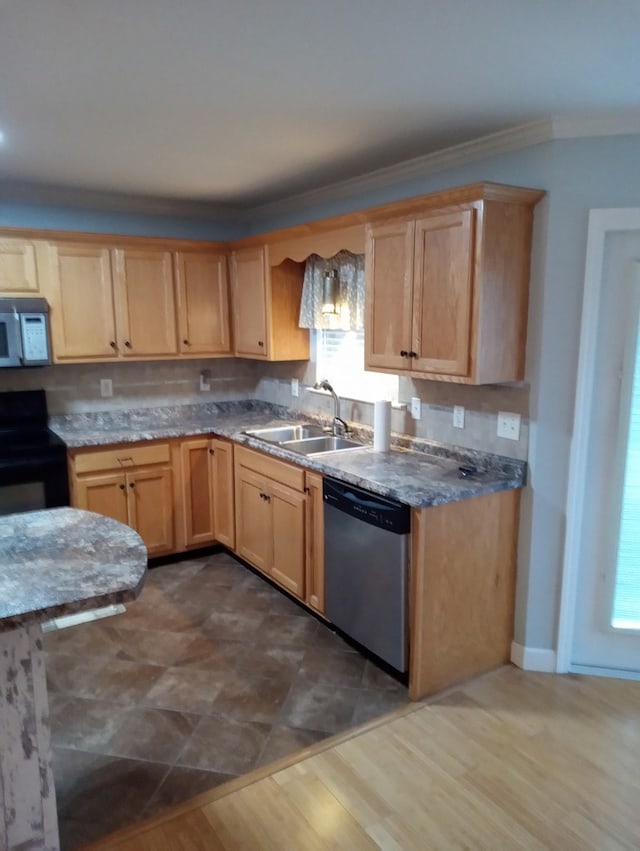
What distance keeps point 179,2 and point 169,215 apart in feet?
9.39

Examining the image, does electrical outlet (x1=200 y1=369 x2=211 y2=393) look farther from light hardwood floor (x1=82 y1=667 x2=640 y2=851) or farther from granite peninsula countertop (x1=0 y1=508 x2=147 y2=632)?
light hardwood floor (x1=82 y1=667 x2=640 y2=851)

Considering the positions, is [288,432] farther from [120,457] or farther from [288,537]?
[120,457]

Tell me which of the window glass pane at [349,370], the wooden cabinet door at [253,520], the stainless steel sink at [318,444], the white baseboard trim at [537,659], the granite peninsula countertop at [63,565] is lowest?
the white baseboard trim at [537,659]

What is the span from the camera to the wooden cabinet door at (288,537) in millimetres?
3238

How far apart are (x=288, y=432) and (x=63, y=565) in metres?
2.28

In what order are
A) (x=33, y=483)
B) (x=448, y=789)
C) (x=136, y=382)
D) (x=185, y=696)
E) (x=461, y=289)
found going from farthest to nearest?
(x=136, y=382) → (x=33, y=483) → (x=185, y=696) → (x=461, y=289) → (x=448, y=789)

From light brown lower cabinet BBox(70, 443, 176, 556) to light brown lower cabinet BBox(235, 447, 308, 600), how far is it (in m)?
0.48

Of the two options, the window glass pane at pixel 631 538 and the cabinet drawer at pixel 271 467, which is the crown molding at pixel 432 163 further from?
the cabinet drawer at pixel 271 467

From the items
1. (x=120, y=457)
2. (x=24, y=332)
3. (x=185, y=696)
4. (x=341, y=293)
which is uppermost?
(x=341, y=293)

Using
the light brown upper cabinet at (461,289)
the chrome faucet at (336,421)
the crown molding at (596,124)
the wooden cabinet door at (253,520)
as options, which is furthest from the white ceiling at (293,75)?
the wooden cabinet door at (253,520)

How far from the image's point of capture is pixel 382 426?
10.5 feet

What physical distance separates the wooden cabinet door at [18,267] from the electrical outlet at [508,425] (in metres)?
2.78

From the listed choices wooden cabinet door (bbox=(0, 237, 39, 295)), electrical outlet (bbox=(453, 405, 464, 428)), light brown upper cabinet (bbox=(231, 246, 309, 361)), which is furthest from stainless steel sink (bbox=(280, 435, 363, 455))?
wooden cabinet door (bbox=(0, 237, 39, 295))

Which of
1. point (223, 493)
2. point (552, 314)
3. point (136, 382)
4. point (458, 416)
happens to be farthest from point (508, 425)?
point (136, 382)
